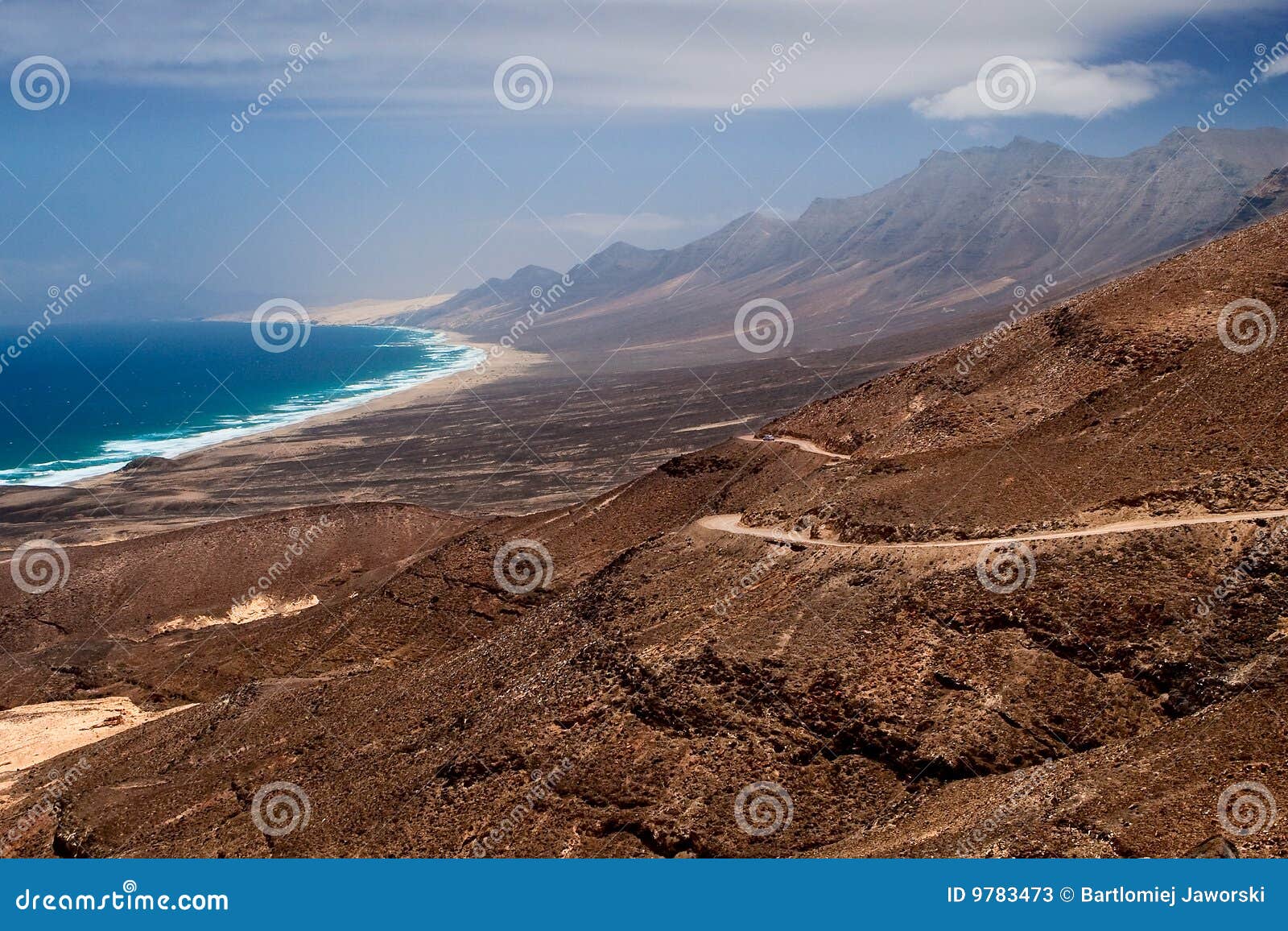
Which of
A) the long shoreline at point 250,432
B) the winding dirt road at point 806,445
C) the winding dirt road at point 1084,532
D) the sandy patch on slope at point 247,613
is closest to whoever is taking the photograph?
the winding dirt road at point 1084,532

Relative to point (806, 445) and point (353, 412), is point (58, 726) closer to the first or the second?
point (806, 445)

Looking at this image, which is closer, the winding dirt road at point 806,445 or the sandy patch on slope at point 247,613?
the winding dirt road at point 806,445

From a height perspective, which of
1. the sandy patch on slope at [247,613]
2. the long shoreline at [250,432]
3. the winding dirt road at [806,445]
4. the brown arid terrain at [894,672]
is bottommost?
the brown arid terrain at [894,672]

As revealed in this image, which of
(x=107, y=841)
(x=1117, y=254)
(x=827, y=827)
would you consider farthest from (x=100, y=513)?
(x=1117, y=254)

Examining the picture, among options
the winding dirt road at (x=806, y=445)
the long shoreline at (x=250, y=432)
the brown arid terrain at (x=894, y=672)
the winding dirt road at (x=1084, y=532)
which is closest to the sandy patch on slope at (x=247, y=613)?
the brown arid terrain at (x=894, y=672)

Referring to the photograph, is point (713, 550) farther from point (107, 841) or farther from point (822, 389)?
point (822, 389)

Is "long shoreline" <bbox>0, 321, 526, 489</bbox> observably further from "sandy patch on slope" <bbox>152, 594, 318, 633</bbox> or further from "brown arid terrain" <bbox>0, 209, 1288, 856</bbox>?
"brown arid terrain" <bbox>0, 209, 1288, 856</bbox>

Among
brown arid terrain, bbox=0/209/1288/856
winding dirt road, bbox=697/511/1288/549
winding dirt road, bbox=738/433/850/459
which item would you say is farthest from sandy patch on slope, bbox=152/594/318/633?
winding dirt road, bbox=697/511/1288/549

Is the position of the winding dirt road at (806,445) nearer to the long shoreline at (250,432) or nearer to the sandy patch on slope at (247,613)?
the sandy patch on slope at (247,613)

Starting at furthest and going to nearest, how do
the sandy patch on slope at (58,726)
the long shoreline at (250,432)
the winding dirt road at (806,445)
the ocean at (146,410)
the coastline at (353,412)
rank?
1. the ocean at (146,410)
2. the coastline at (353,412)
3. the long shoreline at (250,432)
4. the sandy patch on slope at (58,726)
5. the winding dirt road at (806,445)
